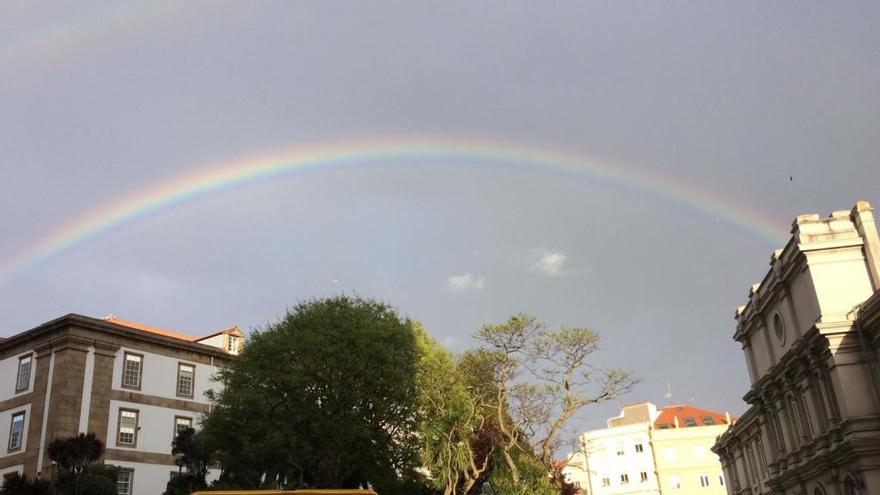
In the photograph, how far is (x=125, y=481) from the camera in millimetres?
43219

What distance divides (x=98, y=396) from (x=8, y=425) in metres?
5.97

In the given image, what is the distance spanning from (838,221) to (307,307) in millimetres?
28184

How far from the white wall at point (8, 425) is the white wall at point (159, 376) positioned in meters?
4.91

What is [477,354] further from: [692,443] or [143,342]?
[692,443]

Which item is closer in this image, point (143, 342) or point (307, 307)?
point (307, 307)

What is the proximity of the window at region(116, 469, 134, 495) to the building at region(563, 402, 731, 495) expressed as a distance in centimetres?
5528

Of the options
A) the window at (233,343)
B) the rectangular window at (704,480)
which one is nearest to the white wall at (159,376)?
the window at (233,343)

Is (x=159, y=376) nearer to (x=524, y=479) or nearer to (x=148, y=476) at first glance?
(x=148, y=476)

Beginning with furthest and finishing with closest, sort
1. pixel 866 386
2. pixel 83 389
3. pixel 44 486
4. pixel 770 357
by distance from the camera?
pixel 770 357, pixel 83 389, pixel 866 386, pixel 44 486

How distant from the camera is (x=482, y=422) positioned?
40250 millimetres

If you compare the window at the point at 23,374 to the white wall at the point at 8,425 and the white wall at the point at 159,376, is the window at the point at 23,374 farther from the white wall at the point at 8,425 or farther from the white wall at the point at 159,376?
the white wall at the point at 159,376

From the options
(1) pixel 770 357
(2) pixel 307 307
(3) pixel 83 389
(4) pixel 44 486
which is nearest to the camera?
(4) pixel 44 486

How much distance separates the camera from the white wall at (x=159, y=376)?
1774 inches

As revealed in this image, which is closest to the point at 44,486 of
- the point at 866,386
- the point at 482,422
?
the point at 482,422
